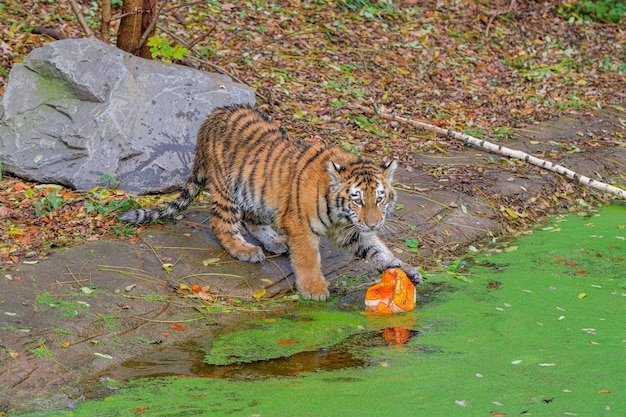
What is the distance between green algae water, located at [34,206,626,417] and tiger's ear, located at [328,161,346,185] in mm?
922

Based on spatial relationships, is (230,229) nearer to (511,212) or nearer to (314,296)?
(314,296)

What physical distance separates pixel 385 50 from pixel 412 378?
820 cm

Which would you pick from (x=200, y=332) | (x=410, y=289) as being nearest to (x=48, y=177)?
(x=200, y=332)

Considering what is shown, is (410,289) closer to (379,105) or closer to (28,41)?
(379,105)

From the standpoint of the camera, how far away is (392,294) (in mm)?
5941

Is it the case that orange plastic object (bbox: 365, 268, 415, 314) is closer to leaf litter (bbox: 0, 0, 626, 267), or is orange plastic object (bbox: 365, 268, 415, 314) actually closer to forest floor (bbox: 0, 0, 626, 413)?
forest floor (bbox: 0, 0, 626, 413)

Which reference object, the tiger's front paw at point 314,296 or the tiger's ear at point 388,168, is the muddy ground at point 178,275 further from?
the tiger's ear at point 388,168

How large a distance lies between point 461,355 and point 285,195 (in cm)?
195

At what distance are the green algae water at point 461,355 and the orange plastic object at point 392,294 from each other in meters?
0.09

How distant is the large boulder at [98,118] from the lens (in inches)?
291

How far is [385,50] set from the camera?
12.3 m

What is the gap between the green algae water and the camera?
4379 millimetres

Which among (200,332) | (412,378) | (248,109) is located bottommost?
(200,332)

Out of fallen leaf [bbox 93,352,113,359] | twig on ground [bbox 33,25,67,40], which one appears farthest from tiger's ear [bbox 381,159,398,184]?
twig on ground [bbox 33,25,67,40]
